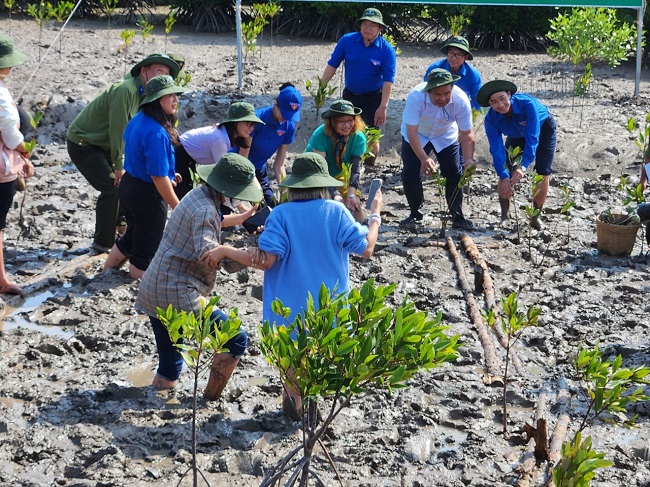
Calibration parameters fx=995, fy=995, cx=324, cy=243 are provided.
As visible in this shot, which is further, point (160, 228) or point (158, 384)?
point (160, 228)

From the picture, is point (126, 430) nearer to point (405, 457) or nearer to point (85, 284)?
point (405, 457)

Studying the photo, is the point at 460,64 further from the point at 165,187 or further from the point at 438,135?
the point at 165,187

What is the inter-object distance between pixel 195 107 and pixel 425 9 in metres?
4.95

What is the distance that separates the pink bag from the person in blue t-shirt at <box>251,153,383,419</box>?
266cm

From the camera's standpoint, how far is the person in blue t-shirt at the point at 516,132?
8.24m

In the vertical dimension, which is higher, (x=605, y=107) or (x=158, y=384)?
(x=605, y=107)

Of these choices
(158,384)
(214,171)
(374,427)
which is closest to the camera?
(214,171)

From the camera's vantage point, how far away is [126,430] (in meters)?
5.40

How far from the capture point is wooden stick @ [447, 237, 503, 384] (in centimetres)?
620

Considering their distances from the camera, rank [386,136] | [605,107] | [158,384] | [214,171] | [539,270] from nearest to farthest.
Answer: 1. [214,171]
2. [158,384]
3. [539,270]
4. [386,136]
5. [605,107]

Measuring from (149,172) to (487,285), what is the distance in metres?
2.65

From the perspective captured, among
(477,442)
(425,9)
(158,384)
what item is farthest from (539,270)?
(425,9)

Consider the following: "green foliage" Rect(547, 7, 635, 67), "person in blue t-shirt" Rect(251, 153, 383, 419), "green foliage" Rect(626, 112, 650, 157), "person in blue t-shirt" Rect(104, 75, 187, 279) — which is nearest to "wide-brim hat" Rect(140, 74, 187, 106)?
"person in blue t-shirt" Rect(104, 75, 187, 279)

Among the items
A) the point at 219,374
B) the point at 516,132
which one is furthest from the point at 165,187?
the point at 516,132
